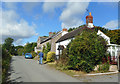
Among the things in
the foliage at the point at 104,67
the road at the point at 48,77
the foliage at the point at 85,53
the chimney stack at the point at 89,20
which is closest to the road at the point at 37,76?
the road at the point at 48,77

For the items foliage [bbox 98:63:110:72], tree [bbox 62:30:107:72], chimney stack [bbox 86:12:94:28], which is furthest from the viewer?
chimney stack [bbox 86:12:94:28]

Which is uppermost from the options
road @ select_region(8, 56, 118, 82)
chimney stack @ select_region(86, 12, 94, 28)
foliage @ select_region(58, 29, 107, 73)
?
chimney stack @ select_region(86, 12, 94, 28)

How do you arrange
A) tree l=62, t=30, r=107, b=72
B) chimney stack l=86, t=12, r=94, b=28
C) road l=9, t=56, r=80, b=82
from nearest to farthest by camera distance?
road l=9, t=56, r=80, b=82
tree l=62, t=30, r=107, b=72
chimney stack l=86, t=12, r=94, b=28

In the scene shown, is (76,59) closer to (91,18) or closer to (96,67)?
(96,67)

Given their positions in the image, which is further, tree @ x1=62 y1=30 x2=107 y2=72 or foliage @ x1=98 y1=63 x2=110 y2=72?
foliage @ x1=98 y1=63 x2=110 y2=72

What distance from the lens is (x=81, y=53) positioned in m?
10.1

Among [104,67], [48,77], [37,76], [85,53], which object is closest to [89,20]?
[85,53]

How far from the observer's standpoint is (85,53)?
10.1m

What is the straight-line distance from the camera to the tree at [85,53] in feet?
32.4

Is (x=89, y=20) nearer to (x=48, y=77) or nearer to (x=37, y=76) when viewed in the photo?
(x=48, y=77)

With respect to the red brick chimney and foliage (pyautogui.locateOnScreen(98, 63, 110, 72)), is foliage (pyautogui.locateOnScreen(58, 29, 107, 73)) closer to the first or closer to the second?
foliage (pyautogui.locateOnScreen(98, 63, 110, 72))

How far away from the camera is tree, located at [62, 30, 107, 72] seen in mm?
9867

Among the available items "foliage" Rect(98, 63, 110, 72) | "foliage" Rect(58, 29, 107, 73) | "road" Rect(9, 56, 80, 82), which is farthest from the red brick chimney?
"road" Rect(9, 56, 80, 82)

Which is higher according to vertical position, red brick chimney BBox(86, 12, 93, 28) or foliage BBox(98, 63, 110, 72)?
red brick chimney BBox(86, 12, 93, 28)
